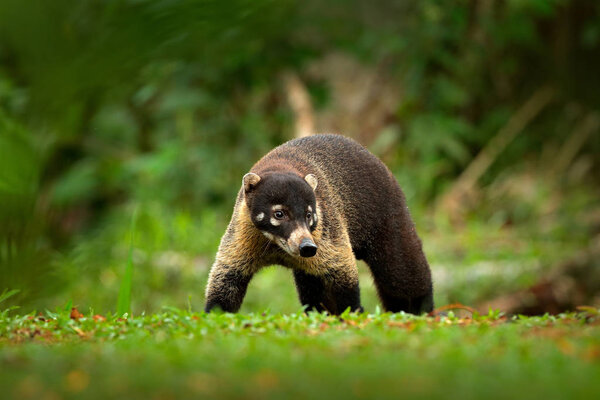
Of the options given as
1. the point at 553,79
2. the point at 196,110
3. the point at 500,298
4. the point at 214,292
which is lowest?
the point at 214,292

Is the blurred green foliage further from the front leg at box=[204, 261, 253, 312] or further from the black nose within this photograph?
the black nose

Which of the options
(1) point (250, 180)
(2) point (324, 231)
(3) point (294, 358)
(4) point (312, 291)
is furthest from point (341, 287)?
(3) point (294, 358)

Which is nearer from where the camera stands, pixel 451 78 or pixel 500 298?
pixel 500 298

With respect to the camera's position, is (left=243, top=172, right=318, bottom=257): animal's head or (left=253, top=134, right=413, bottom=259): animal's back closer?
(left=243, top=172, right=318, bottom=257): animal's head

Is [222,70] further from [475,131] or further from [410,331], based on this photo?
[410,331]

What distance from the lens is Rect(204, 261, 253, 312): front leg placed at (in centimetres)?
516

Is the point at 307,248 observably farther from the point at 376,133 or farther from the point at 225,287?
the point at 376,133

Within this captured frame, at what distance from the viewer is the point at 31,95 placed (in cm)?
290

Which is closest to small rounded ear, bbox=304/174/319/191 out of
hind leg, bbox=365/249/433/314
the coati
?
the coati

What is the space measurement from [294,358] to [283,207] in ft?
6.64

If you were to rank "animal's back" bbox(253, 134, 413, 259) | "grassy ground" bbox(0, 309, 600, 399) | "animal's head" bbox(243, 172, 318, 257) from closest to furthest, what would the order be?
"grassy ground" bbox(0, 309, 600, 399)
"animal's head" bbox(243, 172, 318, 257)
"animal's back" bbox(253, 134, 413, 259)

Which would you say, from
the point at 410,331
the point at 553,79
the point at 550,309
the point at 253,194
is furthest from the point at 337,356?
the point at 553,79

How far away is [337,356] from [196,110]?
30.8 feet

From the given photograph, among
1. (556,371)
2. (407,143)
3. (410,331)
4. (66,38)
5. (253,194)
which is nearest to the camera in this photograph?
(556,371)
